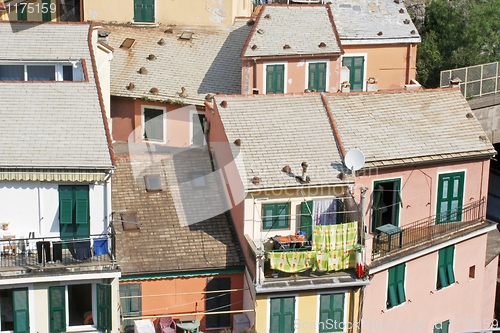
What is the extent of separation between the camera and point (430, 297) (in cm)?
3216

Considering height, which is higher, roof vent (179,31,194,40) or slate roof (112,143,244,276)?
roof vent (179,31,194,40)

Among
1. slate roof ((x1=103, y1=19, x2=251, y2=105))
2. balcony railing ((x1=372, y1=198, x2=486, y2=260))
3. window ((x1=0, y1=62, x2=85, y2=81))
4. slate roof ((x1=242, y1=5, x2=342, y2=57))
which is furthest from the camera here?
slate roof ((x1=103, y1=19, x2=251, y2=105))

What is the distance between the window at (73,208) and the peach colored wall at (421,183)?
10704 millimetres

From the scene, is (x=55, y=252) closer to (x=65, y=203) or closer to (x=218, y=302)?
(x=65, y=203)

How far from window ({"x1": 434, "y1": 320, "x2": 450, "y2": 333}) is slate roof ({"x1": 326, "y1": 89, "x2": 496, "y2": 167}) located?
7358 mm

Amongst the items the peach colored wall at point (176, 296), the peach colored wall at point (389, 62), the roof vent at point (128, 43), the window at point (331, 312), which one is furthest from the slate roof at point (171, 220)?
the peach colored wall at point (389, 62)

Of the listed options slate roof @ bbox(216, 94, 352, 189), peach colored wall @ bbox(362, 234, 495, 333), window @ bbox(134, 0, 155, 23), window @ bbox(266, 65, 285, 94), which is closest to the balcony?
slate roof @ bbox(216, 94, 352, 189)

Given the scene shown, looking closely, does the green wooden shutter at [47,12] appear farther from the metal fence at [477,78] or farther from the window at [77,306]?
the metal fence at [477,78]

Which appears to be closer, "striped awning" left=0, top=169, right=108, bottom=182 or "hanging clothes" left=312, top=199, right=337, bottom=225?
"striped awning" left=0, top=169, right=108, bottom=182

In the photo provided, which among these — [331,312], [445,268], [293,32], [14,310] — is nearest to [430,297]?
[445,268]

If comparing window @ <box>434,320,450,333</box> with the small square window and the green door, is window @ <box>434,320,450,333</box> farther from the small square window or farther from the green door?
the green door

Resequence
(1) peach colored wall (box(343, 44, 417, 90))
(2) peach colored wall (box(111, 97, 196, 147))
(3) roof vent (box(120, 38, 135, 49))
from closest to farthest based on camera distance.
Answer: (2) peach colored wall (box(111, 97, 196, 147)) < (3) roof vent (box(120, 38, 135, 49)) < (1) peach colored wall (box(343, 44, 417, 90))

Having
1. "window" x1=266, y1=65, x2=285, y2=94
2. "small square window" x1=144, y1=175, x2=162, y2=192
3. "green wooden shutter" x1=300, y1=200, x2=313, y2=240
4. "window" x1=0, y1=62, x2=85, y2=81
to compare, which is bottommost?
"green wooden shutter" x1=300, y1=200, x2=313, y2=240

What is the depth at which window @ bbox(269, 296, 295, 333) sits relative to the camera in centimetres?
2859
